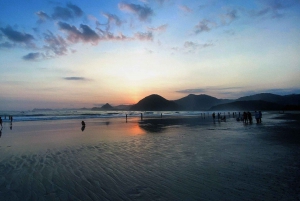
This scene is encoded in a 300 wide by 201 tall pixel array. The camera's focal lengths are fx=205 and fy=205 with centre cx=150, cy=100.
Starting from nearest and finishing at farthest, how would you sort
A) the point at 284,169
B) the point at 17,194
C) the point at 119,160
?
the point at 17,194, the point at 284,169, the point at 119,160

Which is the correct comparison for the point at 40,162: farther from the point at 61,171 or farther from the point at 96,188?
the point at 96,188

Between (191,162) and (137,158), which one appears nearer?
(191,162)

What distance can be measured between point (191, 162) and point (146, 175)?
295 centimetres

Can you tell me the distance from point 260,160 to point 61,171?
9743 millimetres

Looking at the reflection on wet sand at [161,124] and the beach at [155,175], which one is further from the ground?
the beach at [155,175]

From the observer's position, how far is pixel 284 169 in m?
8.74

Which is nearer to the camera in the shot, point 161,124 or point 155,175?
point 155,175

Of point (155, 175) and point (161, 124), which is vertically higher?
point (155, 175)

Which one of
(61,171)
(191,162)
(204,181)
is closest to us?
(204,181)

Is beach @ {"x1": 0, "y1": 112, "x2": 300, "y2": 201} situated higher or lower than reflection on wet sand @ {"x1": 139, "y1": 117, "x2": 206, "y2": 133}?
higher

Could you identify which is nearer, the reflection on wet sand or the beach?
the beach

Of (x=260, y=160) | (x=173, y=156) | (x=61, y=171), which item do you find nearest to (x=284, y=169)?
(x=260, y=160)

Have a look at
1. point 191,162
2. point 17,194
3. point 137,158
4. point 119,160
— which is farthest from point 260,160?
point 17,194

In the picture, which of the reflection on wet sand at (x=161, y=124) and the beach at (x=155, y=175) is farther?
the reflection on wet sand at (x=161, y=124)
